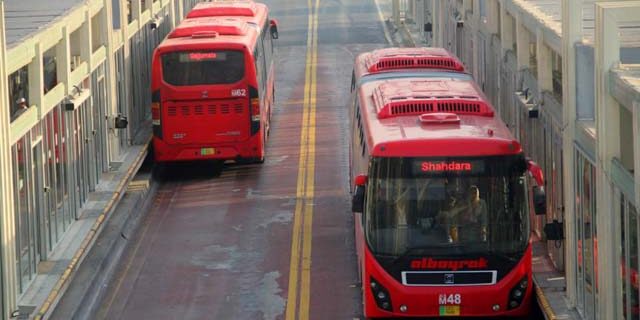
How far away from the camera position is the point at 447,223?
58.5ft

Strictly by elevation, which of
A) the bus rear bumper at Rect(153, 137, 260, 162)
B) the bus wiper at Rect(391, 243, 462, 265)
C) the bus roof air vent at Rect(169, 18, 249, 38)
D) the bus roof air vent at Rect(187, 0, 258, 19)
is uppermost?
the bus roof air vent at Rect(187, 0, 258, 19)

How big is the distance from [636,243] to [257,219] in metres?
12.4

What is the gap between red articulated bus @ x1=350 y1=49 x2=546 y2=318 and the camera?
1780cm

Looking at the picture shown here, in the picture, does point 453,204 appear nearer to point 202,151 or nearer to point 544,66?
point 544,66

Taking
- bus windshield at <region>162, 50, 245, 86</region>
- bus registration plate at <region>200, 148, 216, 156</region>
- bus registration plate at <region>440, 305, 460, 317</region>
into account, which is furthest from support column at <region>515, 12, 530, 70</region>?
bus registration plate at <region>200, 148, 216, 156</region>

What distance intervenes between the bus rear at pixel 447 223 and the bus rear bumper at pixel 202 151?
36.6 feet

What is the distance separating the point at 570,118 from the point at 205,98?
12.1m

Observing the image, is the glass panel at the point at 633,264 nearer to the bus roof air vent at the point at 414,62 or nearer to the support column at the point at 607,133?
the support column at the point at 607,133

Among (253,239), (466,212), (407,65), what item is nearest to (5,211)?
(466,212)

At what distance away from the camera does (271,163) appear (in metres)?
31.1

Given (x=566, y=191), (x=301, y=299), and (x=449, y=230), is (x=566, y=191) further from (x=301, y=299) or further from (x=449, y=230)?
(x=301, y=299)

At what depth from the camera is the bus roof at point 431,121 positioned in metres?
17.9

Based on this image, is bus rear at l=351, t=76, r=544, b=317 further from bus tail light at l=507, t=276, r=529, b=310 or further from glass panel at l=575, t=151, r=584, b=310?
glass panel at l=575, t=151, r=584, b=310

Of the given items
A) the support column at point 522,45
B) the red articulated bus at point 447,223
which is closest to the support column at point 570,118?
the red articulated bus at point 447,223
